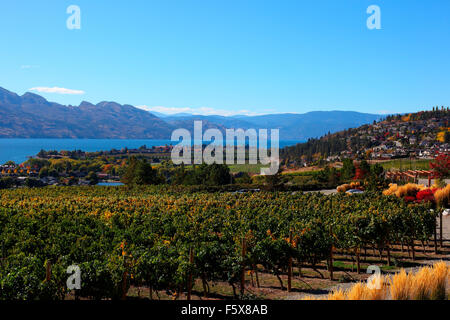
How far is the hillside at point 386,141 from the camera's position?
131m

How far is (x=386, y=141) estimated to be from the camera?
495 ft

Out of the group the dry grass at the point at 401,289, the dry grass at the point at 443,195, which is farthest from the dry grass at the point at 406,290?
the dry grass at the point at 443,195

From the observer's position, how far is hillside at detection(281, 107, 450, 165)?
131 meters

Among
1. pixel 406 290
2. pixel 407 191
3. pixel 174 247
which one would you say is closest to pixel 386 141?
pixel 407 191

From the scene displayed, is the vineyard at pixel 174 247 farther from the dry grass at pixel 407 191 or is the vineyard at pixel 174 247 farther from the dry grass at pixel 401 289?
the dry grass at pixel 407 191

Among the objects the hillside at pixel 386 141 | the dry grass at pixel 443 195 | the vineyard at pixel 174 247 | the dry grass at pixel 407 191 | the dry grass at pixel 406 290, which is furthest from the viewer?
the hillside at pixel 386 141

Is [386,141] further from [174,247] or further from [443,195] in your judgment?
[174,247]

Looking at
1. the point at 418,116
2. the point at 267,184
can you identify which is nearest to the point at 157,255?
the point at 267,184

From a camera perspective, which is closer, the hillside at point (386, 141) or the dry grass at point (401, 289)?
the dry grass at point (401, 289)

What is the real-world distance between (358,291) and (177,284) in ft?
18.5

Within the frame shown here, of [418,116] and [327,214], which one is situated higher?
[418,116]

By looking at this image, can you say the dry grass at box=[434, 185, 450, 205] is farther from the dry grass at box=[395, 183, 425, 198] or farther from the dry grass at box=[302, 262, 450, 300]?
the dry grass at box=[302, 262, 450, 300]
